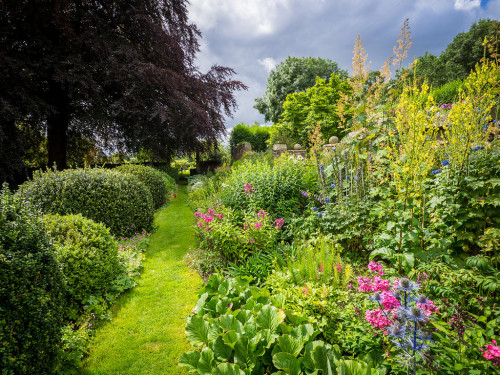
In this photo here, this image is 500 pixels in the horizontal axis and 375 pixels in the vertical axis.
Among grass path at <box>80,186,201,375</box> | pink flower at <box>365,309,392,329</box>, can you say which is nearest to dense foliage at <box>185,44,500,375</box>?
pink flower at <box>365,309,392,329</box>

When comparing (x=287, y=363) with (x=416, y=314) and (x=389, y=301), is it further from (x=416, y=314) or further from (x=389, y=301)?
(x=416, y=314)

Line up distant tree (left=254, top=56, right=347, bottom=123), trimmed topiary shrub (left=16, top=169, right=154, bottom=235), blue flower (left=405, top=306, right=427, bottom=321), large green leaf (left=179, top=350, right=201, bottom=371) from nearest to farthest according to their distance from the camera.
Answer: blue flower (left=405, top=306, right=427, bottom=321) < large green leaf (left=179, top=350, right=201, bottom=371) < trimmed topiary shrub (left=16, top=169, right=154, bottom=235) < distant tree (left=254, top=56, right=347, bottom=123)

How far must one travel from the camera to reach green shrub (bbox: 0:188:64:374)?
163 centimetres

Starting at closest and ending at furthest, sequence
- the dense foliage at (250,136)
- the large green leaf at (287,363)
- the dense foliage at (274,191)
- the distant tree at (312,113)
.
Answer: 1. the large green leaf at (287,363)
2. the dense foliage at (274,191)
3. the distant tree at (312,113)
4. the dense foliage at (250,136)

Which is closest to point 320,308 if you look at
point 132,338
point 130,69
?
point 132,338

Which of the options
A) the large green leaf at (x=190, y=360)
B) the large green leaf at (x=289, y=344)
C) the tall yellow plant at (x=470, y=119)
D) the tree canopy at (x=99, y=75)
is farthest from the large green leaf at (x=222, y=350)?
the tree canopy at (x=99, y=75)

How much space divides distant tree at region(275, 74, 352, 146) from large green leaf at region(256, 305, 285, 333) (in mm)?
12875

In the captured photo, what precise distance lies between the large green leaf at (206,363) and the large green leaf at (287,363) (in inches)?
19.5

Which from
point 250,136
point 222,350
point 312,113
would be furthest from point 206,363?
point 250,136

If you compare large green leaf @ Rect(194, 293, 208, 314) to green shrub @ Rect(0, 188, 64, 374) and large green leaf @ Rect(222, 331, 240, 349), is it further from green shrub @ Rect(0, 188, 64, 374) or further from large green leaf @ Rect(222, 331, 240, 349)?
green shrub @ Rect(0, 188, 64, 374)

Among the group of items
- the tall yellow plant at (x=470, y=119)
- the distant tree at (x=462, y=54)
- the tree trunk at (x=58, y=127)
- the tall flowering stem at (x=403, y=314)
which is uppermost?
the distant tree at (x=462, y=54)

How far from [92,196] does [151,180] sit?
3273 millimetres

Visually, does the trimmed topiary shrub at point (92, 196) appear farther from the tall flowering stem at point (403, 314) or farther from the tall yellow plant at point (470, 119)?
the tall yellow plant at point (470, 119)

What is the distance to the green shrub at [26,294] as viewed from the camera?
1.63 meters
